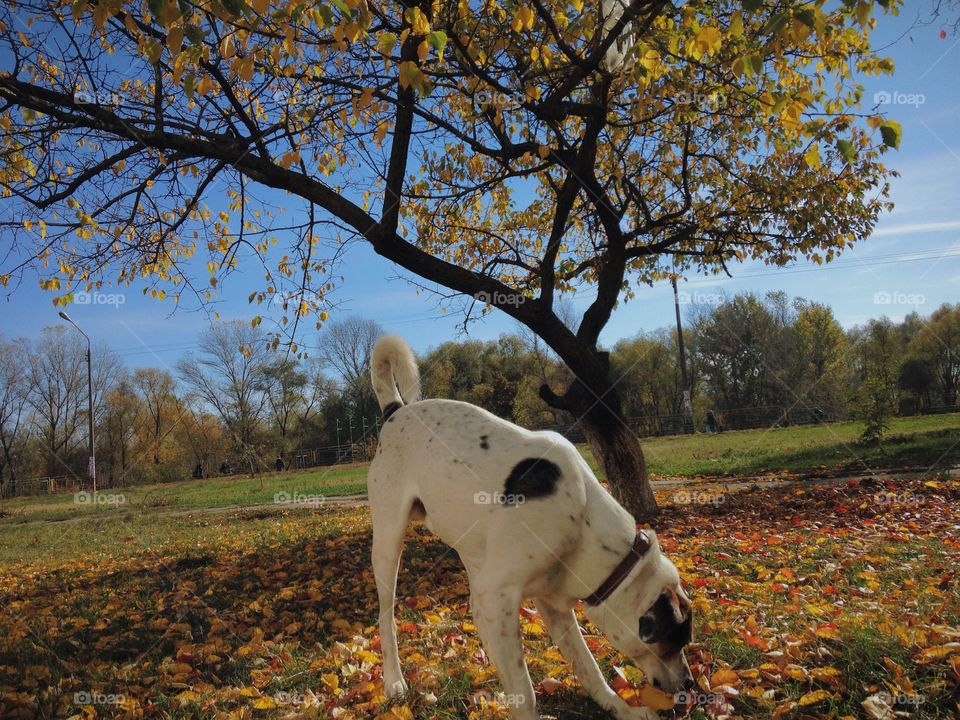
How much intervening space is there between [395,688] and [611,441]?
6.13 metres

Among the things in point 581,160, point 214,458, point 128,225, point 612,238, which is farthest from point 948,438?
point 214,458

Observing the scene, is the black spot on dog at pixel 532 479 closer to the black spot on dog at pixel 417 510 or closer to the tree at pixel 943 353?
the black spot on dog at pixel 417 510

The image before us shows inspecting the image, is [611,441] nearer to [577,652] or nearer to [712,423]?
[577,652]

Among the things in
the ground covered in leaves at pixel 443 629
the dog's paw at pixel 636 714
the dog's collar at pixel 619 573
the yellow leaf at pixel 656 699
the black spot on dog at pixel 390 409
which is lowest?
the ground covered in leaves at pixel 443 629

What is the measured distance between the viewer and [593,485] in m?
3.24

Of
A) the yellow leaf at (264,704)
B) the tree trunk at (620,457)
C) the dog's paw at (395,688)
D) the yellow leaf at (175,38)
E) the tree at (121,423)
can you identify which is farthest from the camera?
the tree at (121,423)

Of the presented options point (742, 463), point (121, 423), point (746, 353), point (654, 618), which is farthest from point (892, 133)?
point (121, 423)

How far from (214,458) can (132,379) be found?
10821 mm

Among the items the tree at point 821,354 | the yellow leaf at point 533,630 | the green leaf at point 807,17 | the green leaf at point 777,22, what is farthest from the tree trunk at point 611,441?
the tree at point 821,354

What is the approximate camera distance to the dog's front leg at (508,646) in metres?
2.83

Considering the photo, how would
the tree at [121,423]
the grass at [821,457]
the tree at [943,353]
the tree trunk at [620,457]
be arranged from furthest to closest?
the tree at [121,423], the tree at [943,353], the grass at [821,457], the tree trunk at [620,457]

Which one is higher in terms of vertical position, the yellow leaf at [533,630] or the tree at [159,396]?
the tree at [159,396]

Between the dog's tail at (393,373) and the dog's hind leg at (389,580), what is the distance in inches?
34.0

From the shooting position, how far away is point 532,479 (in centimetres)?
308
